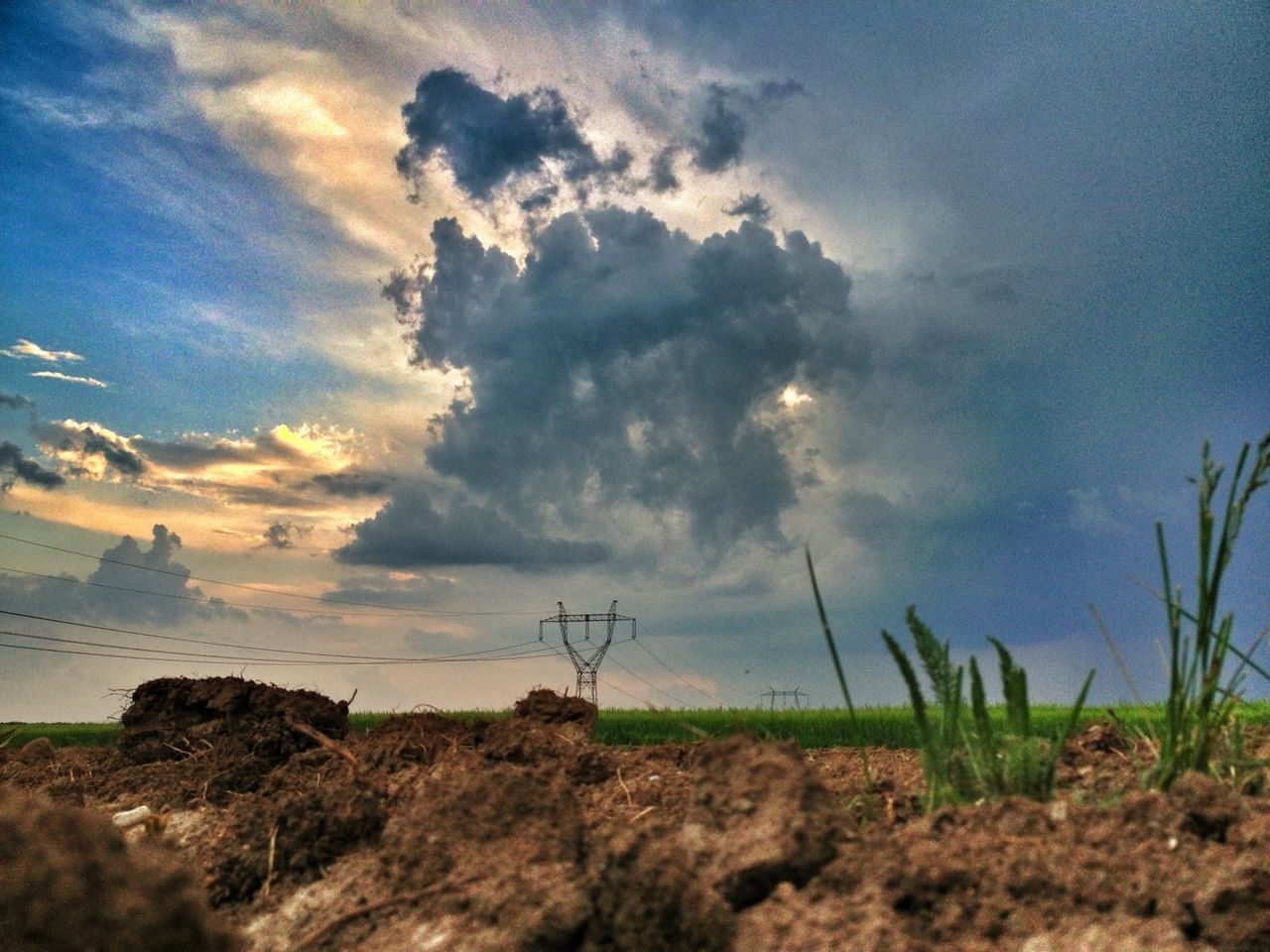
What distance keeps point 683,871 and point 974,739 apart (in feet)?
4.73

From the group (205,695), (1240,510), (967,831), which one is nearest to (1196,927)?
(967,831)

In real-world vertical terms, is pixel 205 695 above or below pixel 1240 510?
below

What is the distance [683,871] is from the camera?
9.12 feet

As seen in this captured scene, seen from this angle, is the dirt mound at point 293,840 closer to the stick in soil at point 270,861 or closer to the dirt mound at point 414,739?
the stick in soil at point 270,861

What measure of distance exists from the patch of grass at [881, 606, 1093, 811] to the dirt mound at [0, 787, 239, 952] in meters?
2.26

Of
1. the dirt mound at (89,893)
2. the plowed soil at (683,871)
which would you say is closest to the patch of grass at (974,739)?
the plowed soil at (683,871)

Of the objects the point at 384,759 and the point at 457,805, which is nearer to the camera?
the point at 457,805

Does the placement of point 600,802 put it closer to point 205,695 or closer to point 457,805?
point 457,805

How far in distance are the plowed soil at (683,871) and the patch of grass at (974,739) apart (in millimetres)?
219

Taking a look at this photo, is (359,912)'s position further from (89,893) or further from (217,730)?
(217,730)

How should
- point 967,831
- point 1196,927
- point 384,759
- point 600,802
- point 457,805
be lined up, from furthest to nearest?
point 384,759, point 600,802, point 457,805, point 967,831, point 1196,927

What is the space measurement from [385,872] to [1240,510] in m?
3.37

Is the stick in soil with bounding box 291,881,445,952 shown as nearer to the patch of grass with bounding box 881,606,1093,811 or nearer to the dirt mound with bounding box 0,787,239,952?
the dirt mound with bounding box 0,787,239,952

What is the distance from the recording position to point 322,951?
334 centimetres
